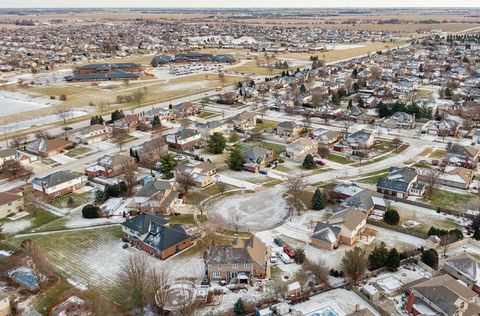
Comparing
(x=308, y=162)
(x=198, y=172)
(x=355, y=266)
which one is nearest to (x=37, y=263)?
(x=198, y=172)

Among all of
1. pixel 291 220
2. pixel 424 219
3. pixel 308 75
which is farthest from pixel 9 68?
pixel 424 219

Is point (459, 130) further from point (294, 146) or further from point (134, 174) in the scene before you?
point (134, 174)

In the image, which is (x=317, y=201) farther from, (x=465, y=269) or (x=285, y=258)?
(x=465, y=269)

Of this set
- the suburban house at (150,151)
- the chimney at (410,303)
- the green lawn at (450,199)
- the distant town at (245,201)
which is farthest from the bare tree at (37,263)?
the green lawn at (450,199)

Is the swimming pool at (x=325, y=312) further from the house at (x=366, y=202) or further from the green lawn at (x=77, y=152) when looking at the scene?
the green lawn at (x=77, y=152)

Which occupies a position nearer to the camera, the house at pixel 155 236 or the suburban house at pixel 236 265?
the suburban house at pixel 236 265

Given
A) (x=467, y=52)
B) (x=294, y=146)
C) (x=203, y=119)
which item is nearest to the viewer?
(x=294, y=146)

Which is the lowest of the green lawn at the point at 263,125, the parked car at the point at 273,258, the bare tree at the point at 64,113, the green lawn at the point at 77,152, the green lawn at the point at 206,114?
the green lawn at the point at 77,152

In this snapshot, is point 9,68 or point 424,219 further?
point 9,68
